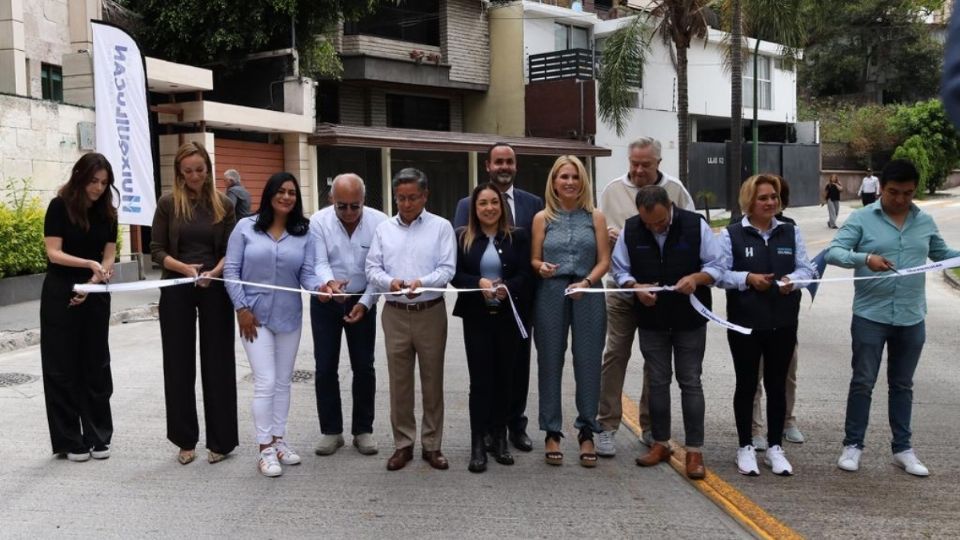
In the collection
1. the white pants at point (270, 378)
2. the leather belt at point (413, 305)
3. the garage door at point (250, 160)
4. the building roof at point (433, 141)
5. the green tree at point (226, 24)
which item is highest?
the green tree at point (226, 24)

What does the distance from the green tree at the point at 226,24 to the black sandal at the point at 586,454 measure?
54.7 ft

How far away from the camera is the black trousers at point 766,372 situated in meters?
5.80

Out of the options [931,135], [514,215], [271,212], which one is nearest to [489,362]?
[514,215]

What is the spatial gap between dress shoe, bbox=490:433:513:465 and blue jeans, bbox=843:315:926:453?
2.18 meters

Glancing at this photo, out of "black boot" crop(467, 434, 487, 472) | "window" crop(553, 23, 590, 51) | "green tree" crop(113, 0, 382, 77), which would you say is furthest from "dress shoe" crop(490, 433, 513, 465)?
"window" crop(553, 23, 590, 51)

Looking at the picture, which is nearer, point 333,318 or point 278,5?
point 333,318

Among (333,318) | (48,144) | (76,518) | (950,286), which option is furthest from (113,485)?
(950,286)

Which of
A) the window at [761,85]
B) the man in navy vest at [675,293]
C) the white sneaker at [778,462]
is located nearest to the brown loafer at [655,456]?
the man in navy vest at [675,293]

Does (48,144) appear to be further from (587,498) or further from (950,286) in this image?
(950,286)

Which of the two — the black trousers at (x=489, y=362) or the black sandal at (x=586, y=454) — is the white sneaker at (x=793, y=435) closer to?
the black sandal at (x=586, y=454)

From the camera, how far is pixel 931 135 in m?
41.9

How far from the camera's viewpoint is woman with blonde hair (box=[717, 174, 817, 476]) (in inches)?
226

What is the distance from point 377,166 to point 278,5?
6397mm

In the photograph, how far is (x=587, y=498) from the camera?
5.35 meters
